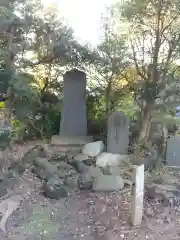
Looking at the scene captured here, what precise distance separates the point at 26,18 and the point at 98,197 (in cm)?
413

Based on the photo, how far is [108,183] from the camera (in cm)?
454

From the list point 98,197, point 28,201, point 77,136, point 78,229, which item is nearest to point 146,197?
point 98,197

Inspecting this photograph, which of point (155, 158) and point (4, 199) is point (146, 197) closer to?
point (155, 158)

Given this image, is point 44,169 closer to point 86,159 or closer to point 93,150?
point 86,159

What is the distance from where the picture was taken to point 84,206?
420 cm

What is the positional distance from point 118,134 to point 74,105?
1.66 meters

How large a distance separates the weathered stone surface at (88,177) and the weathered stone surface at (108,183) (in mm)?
81

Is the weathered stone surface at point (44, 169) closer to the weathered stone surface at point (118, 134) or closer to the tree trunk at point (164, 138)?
the weathered stone surface at point (118, 134)

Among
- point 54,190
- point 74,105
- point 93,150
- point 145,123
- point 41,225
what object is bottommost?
point 41,225

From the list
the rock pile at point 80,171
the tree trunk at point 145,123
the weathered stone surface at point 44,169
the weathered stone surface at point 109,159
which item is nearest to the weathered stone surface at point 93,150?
the rock pile at point 80,171

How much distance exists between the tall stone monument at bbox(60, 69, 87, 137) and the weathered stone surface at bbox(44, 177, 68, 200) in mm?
3018

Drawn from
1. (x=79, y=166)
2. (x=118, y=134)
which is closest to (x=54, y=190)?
(x=79, y=166)

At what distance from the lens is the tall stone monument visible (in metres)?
7.41

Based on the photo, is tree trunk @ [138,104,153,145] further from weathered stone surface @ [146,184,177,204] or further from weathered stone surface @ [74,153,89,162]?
weathered stone surface @ [146,184,177,204]
